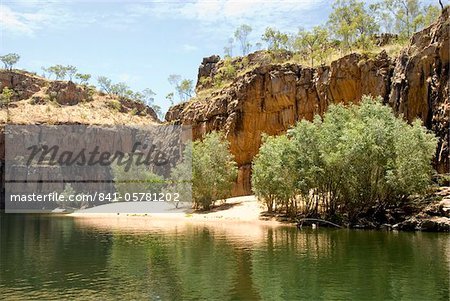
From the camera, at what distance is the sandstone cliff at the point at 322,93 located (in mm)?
55625

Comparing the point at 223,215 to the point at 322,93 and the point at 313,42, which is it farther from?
the point at 313,42

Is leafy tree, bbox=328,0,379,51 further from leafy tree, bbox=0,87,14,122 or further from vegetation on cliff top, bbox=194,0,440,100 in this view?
leafy tree, bbox=0,87,14,122

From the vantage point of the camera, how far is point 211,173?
70.1 metres

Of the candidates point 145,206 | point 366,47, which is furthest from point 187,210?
point 366,47

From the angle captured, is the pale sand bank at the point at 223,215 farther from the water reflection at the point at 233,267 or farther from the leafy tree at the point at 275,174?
the water reflection at the point at 233,267

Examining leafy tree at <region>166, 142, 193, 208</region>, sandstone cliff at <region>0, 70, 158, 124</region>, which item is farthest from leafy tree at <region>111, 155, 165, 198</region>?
sandstone cliff at <region>0, 70, 158, 124</region>

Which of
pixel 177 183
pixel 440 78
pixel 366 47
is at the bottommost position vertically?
pixel 177 183

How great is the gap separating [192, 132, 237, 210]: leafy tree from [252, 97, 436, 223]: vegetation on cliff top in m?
15.5

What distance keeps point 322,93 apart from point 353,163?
3126 centimetres

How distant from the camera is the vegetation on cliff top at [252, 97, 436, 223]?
44.4m

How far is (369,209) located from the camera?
158 feet

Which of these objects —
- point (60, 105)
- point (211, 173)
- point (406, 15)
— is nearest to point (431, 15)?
point (406, 15)

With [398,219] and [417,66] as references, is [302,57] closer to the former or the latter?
[417,66]

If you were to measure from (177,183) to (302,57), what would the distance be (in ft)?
115
